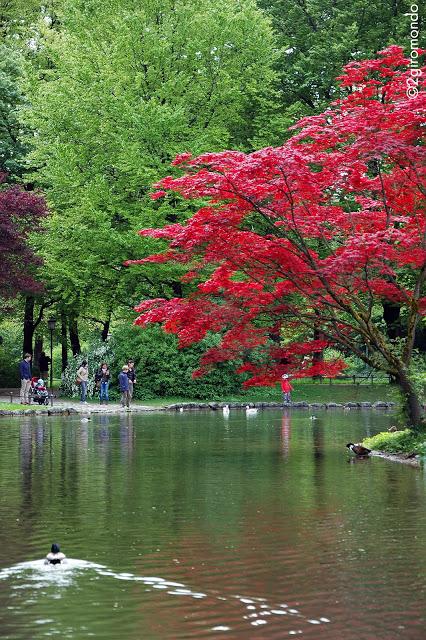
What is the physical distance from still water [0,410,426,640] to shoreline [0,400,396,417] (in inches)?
547

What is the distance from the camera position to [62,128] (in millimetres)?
45125

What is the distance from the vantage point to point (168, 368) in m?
44.0

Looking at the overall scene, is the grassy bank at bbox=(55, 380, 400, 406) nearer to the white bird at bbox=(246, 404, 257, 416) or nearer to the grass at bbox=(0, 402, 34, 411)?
the white bird at bbox=(246, 404, 257, 416)

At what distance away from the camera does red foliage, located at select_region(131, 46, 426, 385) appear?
18828 millimetres

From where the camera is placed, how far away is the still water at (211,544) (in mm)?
8266

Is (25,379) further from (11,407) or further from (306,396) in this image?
(306,396)

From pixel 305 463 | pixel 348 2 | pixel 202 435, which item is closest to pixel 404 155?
pixel 305 463

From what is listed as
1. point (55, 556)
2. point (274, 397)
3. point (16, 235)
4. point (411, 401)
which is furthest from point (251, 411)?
point (55, 556)

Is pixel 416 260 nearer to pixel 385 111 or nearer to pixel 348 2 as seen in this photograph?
pixel 385 111

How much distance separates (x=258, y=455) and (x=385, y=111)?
7.40 meters

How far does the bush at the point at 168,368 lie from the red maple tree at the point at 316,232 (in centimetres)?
2135

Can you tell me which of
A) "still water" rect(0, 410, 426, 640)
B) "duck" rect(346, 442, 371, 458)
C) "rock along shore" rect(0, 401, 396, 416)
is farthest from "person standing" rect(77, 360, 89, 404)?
"duck" rect(346, 442, 371, 458)

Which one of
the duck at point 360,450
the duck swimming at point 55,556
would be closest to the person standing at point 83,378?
the duck at point 360,450

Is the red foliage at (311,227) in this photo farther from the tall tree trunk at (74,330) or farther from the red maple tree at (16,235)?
the tall tree trunk at (74,330)
